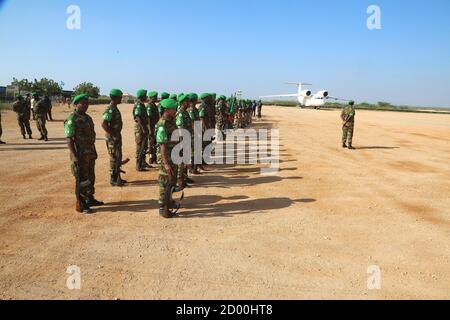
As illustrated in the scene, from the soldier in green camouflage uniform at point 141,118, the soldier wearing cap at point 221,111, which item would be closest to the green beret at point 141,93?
the soldier in green camouflage uniform at point 141,118

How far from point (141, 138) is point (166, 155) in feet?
10.9

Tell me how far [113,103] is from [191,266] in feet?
14.3

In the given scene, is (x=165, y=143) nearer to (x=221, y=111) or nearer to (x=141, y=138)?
(x=141, y=138)

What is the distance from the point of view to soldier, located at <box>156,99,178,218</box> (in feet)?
18.3

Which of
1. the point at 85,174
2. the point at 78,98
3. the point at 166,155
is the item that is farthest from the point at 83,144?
the point at 166,155

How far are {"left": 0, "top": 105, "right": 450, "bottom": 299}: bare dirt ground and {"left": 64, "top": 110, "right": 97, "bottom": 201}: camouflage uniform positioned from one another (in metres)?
0.68

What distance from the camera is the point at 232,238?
5.17 m

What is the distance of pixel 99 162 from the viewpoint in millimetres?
10414

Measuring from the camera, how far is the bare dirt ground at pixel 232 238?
3.87 meters

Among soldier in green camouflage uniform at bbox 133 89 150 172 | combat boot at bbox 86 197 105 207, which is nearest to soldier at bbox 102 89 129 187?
combat boot at bbox 86 197 105 207

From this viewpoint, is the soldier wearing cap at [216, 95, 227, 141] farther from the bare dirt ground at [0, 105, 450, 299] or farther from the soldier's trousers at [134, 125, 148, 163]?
→ the soldier's trousers at [134, 125, 148, 163]

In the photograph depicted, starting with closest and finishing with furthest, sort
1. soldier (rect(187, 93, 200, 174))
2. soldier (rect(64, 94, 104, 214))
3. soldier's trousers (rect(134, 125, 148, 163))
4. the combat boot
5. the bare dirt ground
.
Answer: the bare dirt ground < soldier (rect(64, 94, 104, 214)) < the combat boot < soldier's trousers (rect(134, 125, 148, 163)) < soldier (rect(187, 93, 200, 174))
